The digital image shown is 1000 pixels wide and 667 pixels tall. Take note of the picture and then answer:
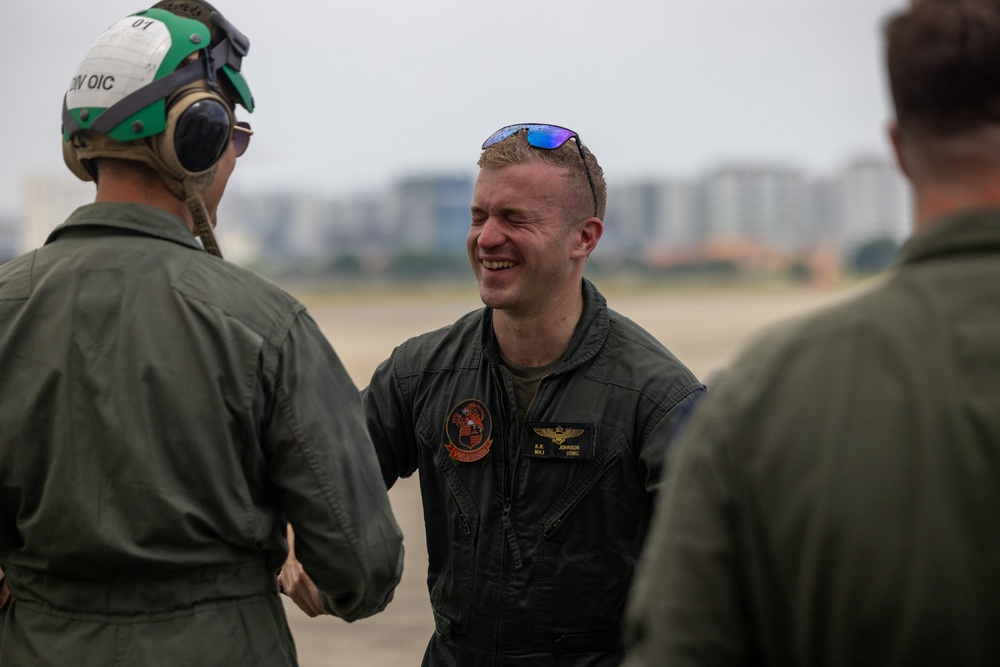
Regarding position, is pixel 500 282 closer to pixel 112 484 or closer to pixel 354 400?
pixel 354 400

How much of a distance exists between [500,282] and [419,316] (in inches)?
1749

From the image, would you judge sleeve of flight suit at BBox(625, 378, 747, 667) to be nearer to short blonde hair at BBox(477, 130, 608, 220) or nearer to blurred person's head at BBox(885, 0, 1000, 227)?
blurred person's head at BBox(885, 0, 1000, 227)

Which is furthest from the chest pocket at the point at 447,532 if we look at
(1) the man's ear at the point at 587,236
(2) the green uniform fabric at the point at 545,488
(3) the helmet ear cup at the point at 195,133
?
(3) the helmet ear cup at the point at 195,133

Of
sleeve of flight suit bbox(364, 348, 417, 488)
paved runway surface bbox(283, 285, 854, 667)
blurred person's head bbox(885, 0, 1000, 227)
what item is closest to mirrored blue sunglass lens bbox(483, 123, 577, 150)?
sleeve of flight suit bbox(364, 348, 417, 488)

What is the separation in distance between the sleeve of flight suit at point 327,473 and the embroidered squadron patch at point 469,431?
2.70 feet

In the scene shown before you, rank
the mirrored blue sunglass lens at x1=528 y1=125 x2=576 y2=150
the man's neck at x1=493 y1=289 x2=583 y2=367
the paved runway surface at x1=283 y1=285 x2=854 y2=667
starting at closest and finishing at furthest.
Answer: the man's neck at x1=493 y1=289 x2=583 y2=367 → the mirrored blue sunglass lens at x1=528 y1=125 x2=576 y2=150 → the paved runway surface at x1=283 y1=285 x2=854 y2=667

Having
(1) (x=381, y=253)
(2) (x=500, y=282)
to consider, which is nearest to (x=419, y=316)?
(2) (x=500, y=282)

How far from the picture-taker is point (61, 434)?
2273 mm

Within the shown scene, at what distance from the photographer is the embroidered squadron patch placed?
3.29 m

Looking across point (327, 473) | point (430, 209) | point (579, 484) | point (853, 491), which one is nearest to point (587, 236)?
point (579, 484)

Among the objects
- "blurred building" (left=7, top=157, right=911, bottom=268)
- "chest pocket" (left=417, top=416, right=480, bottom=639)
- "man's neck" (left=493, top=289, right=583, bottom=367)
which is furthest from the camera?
"blurred building" (left=7, top=157, right=911, bottom=268)

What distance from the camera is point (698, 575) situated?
1.53 meters

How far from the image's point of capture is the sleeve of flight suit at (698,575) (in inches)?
59.9

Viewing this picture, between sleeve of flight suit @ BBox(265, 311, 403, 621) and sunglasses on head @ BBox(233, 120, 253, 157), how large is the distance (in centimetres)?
58
